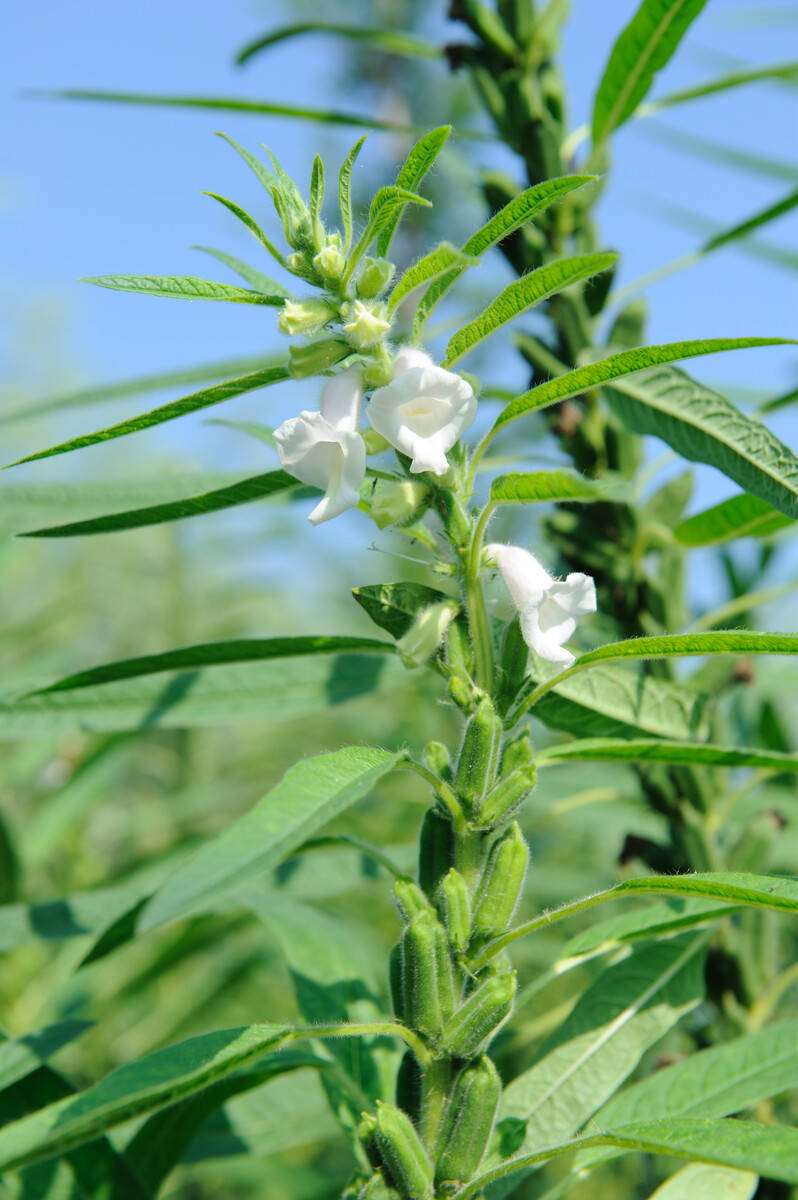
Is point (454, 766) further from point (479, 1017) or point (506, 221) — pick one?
point (506, 221)

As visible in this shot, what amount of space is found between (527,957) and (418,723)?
0.81m

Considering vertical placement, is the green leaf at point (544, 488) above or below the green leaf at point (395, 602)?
above

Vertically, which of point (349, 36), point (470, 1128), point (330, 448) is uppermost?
point (349, 36)

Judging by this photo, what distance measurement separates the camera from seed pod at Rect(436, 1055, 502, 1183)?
0.63 m

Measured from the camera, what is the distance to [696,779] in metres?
1.05

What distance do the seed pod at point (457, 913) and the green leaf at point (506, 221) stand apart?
1.23 feet

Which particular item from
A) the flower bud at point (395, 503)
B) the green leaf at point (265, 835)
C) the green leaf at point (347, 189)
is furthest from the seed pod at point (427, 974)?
the green leaf at point (347, 189)

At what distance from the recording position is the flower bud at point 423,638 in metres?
0.66

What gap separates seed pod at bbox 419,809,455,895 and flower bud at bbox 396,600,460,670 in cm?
12

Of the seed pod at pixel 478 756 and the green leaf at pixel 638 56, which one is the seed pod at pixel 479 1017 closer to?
the seed pod at pixel 478 756

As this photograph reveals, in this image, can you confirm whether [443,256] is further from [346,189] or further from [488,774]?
[488,774]

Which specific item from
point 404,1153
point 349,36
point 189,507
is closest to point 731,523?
point 189,507

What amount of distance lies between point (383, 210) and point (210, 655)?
400mm

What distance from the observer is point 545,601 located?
0.69 metres
